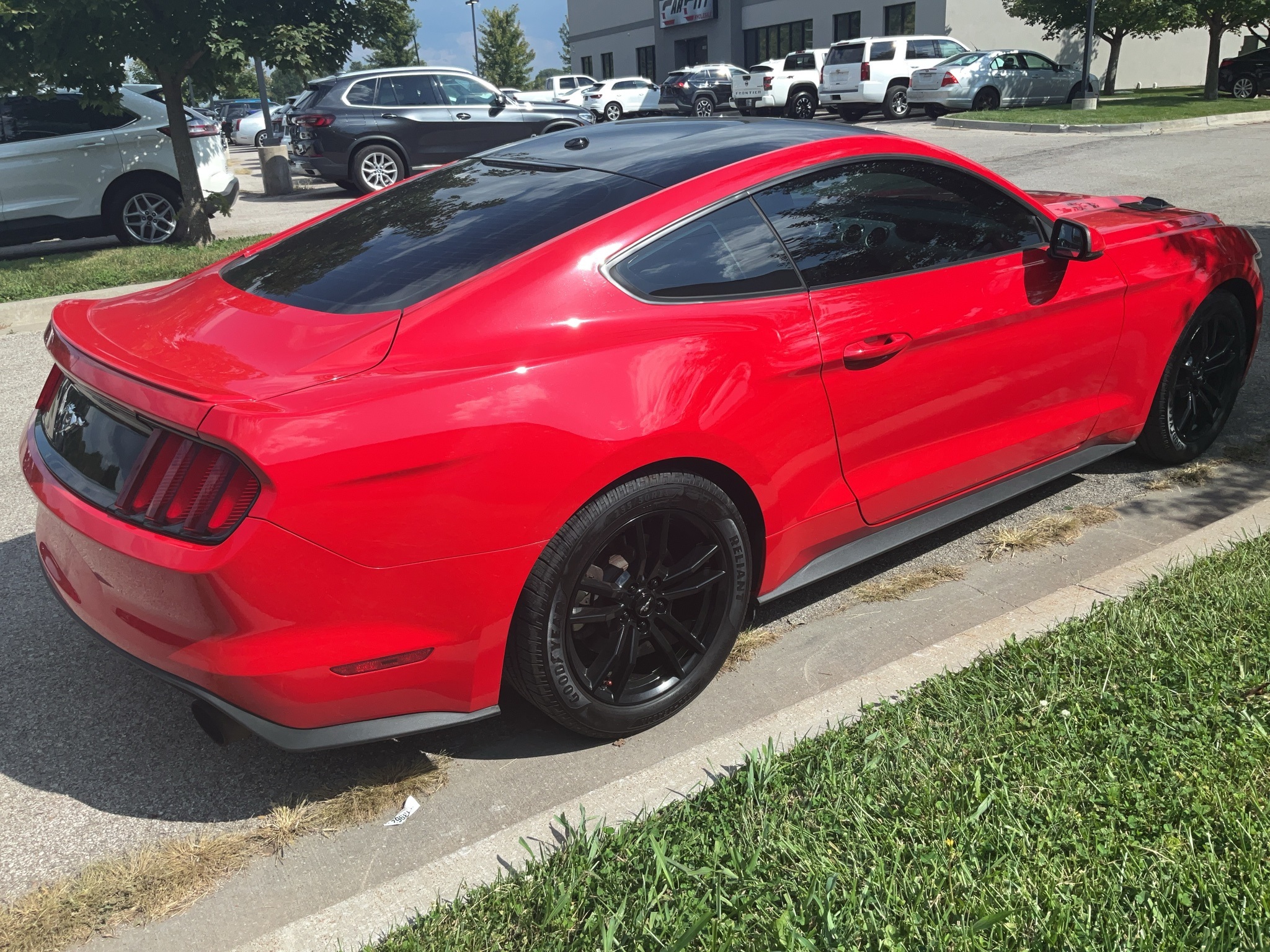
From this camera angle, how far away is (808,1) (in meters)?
44.7

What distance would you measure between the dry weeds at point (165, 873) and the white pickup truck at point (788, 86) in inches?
1163

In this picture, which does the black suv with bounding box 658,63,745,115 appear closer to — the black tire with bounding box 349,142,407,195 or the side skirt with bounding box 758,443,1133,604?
the black tire with bounding box 349,142,407,195

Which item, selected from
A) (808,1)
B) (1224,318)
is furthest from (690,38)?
(1224,318)

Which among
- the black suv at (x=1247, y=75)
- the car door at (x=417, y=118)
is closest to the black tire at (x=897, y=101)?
the black suv at (x=1247, y=75)

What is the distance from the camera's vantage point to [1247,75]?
30.2 m

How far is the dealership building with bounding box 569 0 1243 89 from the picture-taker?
38.8 metres

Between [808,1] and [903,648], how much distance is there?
4609 centimetres

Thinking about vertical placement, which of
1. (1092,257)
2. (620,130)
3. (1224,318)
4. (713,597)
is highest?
(620,130)

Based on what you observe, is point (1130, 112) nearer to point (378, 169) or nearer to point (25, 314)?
point (378, 169)

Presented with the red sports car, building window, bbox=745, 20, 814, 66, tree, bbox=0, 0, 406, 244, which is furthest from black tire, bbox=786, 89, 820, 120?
the red sports car

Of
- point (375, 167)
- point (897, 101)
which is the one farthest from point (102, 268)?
point (897, 101)

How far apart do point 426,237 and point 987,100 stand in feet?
90.7

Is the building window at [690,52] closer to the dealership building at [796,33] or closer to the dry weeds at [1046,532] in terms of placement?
the dealership building at [796,33]

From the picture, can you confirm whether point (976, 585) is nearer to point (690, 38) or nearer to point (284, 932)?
point (284, 932)
